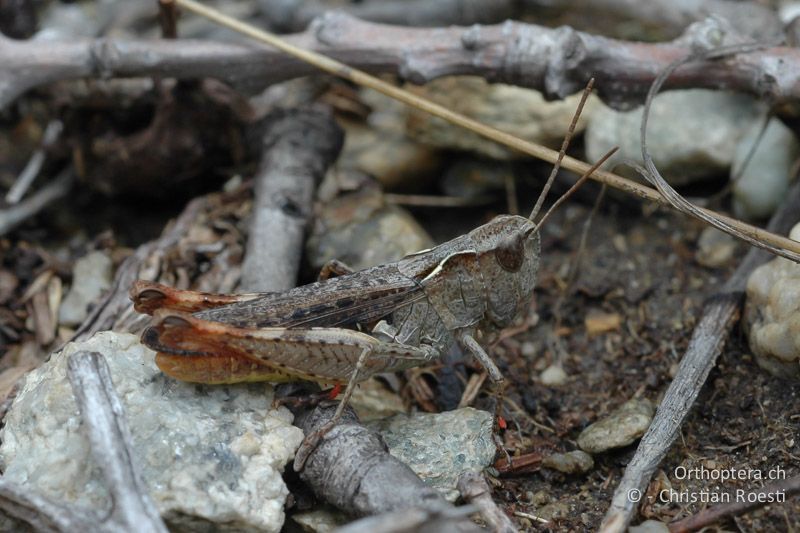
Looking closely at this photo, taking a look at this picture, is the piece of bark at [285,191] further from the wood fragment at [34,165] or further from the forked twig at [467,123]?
the wood fragment at [34,165]

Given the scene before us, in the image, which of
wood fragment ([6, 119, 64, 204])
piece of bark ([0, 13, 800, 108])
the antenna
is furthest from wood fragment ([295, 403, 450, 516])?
wood fragment ([6, 119, 64, 204])

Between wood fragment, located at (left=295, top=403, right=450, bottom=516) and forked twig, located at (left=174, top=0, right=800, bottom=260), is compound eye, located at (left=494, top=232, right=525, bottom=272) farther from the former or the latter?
wood fragment, located at (left=295, top=403, right=450, bottom=516)

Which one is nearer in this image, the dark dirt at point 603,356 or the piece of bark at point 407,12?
the dark dirt at point 603,356

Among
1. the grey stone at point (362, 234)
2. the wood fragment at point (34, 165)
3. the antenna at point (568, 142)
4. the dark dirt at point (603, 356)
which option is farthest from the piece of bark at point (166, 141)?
the antenna at point (568, 142)

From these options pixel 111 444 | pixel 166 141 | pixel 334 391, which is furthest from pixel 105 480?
pixel 166 141

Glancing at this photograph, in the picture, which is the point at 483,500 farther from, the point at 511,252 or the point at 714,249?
the point at 714,249
